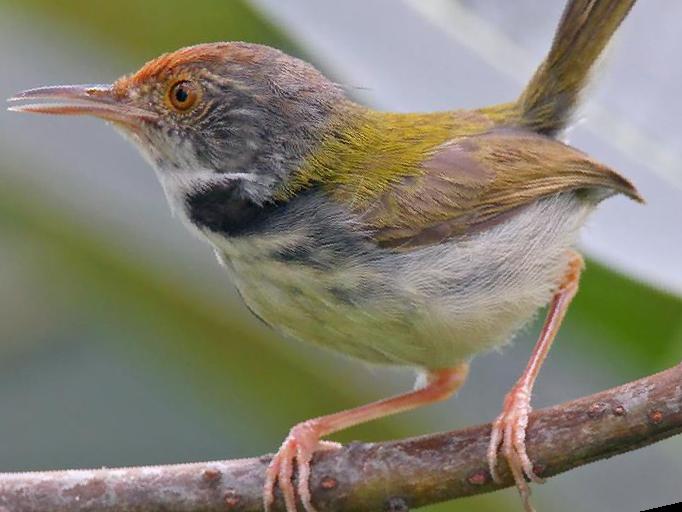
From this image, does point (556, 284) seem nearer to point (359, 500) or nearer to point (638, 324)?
point (638, 324)

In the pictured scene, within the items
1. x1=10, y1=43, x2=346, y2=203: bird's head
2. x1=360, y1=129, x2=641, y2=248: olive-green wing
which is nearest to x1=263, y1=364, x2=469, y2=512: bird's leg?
x1=360, y1=129, x2=641, y2=248: olive-green wing

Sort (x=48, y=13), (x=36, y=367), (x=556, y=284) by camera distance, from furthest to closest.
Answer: (x=36, y=367) < (x=48, y=13) < (x=556, y=284)

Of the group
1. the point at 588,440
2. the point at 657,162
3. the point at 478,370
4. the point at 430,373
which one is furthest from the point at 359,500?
the point at 478,370

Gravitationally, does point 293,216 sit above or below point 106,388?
above

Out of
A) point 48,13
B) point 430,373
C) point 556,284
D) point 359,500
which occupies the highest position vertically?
point 48,13

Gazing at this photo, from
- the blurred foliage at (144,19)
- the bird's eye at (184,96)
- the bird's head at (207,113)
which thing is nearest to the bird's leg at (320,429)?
the bird's head at (207,113)

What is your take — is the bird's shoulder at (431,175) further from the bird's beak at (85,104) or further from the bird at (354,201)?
the bird's beak at (85,104)

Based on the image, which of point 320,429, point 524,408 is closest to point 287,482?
point 320,429

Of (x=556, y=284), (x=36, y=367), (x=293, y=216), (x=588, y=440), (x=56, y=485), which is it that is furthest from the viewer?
(x=36, y=367)
